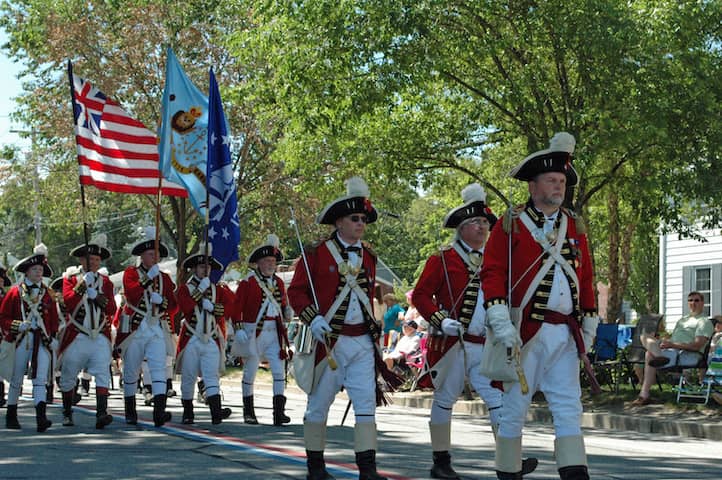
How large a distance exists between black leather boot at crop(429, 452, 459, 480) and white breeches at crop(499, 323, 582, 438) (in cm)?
164

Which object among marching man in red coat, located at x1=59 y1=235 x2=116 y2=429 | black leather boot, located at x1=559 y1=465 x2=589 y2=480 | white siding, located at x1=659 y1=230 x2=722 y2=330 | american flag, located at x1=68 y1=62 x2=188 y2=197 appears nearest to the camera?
black leather boot, located at x1=559 y1=465 x2=589 y2=480

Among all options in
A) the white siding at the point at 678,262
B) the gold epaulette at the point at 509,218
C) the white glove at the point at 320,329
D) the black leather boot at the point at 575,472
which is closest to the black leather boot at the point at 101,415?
the white glove at the point at 320,329

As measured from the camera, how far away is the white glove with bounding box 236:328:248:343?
14.5 meters

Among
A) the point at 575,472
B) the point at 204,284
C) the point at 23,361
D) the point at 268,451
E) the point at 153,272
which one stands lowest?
the point at 268,451

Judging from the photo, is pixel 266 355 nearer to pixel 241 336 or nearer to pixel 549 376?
pixel 241 336

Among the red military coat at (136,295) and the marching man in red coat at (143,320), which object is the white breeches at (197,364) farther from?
the red military coat at (136,295)

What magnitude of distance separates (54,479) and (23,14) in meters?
29.0

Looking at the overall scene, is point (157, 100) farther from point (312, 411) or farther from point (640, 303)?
point (640, 303)

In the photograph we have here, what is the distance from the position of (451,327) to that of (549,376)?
70.8 inches

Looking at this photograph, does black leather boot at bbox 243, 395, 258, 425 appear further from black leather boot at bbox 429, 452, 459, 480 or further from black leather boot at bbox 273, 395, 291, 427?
black leather boot at bbox 429, 452, 459, 480

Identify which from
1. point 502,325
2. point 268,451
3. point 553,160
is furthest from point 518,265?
point 268,451

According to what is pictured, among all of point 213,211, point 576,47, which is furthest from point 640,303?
point 213,211

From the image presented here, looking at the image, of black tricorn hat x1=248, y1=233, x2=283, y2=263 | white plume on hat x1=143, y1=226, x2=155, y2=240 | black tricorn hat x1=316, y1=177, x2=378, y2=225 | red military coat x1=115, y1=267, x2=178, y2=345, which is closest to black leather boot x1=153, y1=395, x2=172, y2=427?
red military coat x1=115, y1=267, x2=178, y2=345

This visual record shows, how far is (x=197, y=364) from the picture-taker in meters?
14.2
